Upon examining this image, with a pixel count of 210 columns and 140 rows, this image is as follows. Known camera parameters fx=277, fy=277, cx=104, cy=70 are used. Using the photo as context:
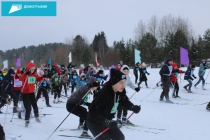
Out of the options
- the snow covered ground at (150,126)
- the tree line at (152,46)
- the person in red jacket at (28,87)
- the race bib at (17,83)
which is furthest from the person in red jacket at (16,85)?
the tree line at (152,46)

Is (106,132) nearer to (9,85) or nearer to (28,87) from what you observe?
(28,87)

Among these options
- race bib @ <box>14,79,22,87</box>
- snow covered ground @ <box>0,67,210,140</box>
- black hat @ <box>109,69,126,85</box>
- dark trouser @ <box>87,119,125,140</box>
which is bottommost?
snow covered ground @ <box>0,67,210,140</box>

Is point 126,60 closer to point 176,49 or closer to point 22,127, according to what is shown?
point 176,49

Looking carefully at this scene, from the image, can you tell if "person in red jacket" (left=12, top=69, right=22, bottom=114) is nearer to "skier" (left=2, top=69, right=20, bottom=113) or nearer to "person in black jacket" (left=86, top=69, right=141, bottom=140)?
"skier" (left=2, top=69, right=20, bottom=113)

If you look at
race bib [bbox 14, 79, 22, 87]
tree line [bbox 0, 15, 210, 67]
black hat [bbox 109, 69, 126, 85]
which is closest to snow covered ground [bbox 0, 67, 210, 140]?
race bib [bbox 14, 79, 22, 87]

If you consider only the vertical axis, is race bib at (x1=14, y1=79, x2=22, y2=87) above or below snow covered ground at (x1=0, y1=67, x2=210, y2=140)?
above

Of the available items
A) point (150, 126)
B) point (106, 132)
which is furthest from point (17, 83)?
point (106, 132)

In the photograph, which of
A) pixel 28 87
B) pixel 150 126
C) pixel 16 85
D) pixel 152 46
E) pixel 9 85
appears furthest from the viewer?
pixel 152 46

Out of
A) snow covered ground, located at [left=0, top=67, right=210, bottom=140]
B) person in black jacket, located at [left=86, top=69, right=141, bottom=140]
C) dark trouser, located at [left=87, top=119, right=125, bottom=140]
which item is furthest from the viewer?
snow covered ground, located at [left=0, top=67, right=210, bottom=140]

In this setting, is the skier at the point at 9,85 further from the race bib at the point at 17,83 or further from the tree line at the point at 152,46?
the tree line at the point at 152,46

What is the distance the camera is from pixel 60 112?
1047 cm

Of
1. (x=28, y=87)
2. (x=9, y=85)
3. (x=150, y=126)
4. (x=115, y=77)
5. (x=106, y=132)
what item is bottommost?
(x=150, y=126)

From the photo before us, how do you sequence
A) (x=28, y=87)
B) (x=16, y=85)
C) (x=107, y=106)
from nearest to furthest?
(x=107, y=106) < (x=28, y=87) < (x=16, y=85)

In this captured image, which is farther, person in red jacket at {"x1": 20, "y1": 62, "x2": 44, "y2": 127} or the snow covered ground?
person in red jacket at {"x1": 20, "y1": 62, "x2": 44, "y2": 127}
